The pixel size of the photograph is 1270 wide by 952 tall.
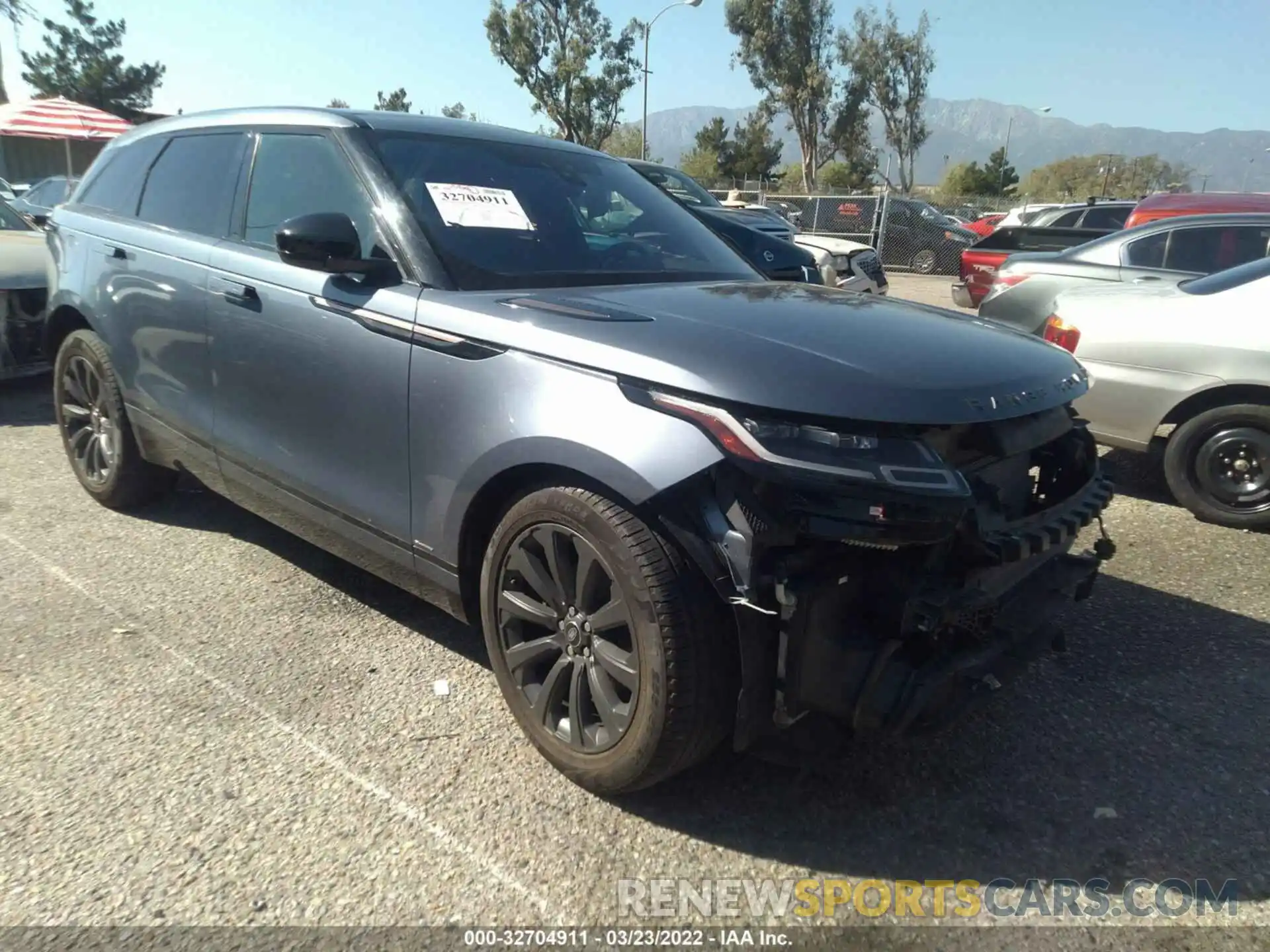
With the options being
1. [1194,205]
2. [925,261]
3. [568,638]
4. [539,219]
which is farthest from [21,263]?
[925,261]

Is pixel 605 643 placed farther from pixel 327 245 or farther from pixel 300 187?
pixel 300 187

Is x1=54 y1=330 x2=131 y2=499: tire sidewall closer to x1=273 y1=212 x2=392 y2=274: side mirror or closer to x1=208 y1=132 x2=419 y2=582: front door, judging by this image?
x1=208 y1=132 x2=419 y2=582: front door

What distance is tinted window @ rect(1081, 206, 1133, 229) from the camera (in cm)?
1460

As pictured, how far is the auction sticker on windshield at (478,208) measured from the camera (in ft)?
9.73

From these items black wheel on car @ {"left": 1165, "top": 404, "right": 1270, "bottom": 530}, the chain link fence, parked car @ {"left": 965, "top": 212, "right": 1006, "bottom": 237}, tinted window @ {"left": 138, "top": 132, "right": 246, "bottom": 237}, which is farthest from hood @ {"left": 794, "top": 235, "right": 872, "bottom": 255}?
parked car @ {"left": 965, "top": 212, "right": 1006, "bottom": 237}

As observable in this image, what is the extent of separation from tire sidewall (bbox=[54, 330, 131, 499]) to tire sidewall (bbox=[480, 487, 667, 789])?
2.53 metres

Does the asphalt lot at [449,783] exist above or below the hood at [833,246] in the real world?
below

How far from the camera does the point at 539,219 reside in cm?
318

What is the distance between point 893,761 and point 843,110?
54532mm

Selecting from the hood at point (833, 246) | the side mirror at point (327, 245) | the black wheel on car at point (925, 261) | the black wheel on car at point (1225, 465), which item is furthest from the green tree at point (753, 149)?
the side mirror at point (327, 245)

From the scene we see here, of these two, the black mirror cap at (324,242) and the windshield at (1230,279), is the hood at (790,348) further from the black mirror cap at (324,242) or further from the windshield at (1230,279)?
the windshield at (1230,279)

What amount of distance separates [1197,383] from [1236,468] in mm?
470

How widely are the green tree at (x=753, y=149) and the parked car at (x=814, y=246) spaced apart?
40.9 meters

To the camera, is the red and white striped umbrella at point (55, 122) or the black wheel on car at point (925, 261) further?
the black wheel on car at point (925, 261)
